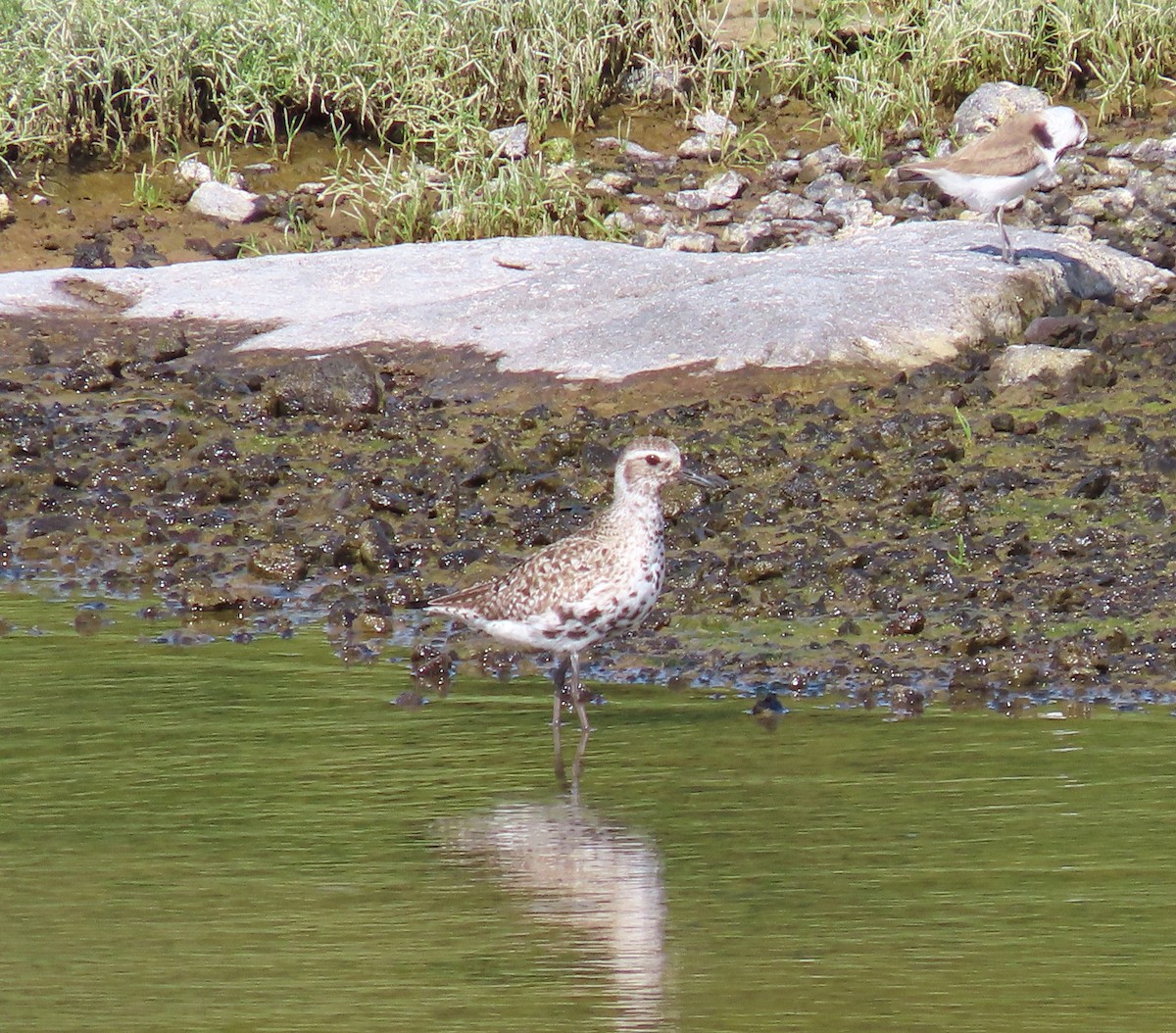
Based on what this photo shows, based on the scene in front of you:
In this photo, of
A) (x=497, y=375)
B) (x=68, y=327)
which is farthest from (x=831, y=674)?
(x=68, y=327)

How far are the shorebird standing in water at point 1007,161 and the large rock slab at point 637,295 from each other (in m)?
0.29

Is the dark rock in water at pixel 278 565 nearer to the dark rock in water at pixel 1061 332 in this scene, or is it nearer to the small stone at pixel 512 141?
the dark rock in water at pixel 1061 332

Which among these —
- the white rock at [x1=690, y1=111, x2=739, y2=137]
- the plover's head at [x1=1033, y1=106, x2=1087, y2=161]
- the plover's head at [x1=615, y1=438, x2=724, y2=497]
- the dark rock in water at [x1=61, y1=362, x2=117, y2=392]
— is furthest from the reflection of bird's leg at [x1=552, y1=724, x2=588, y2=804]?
the white rock at [x1=690, y1=111, x2=739, y2=137]

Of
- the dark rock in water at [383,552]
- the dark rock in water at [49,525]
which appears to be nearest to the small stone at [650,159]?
the dark rock in water at [49,525]

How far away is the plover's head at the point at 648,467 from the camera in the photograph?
8094mm

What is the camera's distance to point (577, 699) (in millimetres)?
7578

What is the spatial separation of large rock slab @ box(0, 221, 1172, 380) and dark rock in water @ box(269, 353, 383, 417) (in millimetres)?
859

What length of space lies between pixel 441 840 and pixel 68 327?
852 centimetres

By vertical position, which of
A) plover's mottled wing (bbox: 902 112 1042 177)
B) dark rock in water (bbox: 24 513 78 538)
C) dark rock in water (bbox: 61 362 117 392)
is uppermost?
plover's mottled wing (bbox: 902 112 1042 177)

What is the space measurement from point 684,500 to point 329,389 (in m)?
2.88

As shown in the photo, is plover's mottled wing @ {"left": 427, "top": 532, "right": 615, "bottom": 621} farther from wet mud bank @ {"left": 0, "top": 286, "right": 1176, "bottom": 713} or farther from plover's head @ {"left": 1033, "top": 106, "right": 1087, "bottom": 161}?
plover's head @ {"left": 1033, "top": 106, "right": 1087, "bottom": 161}

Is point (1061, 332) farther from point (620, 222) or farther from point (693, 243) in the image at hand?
point (620, 222)

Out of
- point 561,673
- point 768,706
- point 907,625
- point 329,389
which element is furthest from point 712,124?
point 768,706

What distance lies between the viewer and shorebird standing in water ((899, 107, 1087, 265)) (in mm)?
13281
